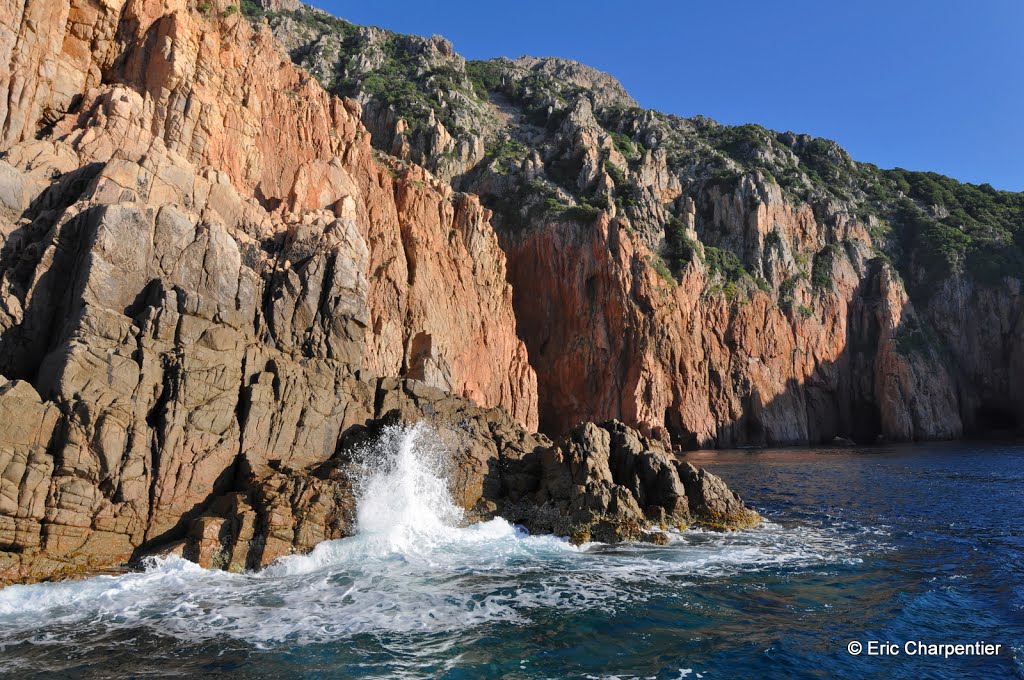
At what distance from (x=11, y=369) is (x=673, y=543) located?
2166cm

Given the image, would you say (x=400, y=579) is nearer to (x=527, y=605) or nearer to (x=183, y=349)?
(x=527, y=605)

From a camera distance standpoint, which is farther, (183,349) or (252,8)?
(252,8)

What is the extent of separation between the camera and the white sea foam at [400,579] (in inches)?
527

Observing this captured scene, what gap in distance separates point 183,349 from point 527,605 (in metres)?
13.7

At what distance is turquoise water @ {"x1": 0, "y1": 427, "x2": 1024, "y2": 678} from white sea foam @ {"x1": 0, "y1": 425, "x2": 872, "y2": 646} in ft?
0.22

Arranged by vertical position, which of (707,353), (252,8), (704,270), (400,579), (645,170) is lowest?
(400,579)

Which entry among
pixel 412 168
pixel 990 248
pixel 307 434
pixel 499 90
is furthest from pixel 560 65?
pixel 307 434

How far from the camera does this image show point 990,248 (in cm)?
7900

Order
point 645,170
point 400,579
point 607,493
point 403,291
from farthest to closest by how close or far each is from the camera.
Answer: point 645,170 → point 403,291 → point 607,493 → point 400,579

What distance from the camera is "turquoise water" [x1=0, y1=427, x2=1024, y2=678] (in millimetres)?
11398

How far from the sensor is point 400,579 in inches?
659

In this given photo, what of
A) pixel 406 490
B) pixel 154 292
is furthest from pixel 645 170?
pixel 154 292

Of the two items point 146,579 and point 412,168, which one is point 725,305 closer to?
point 412,168

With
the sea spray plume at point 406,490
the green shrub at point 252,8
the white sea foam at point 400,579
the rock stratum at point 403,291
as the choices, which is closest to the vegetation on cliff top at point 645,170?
the rock stratum at point 403,291
